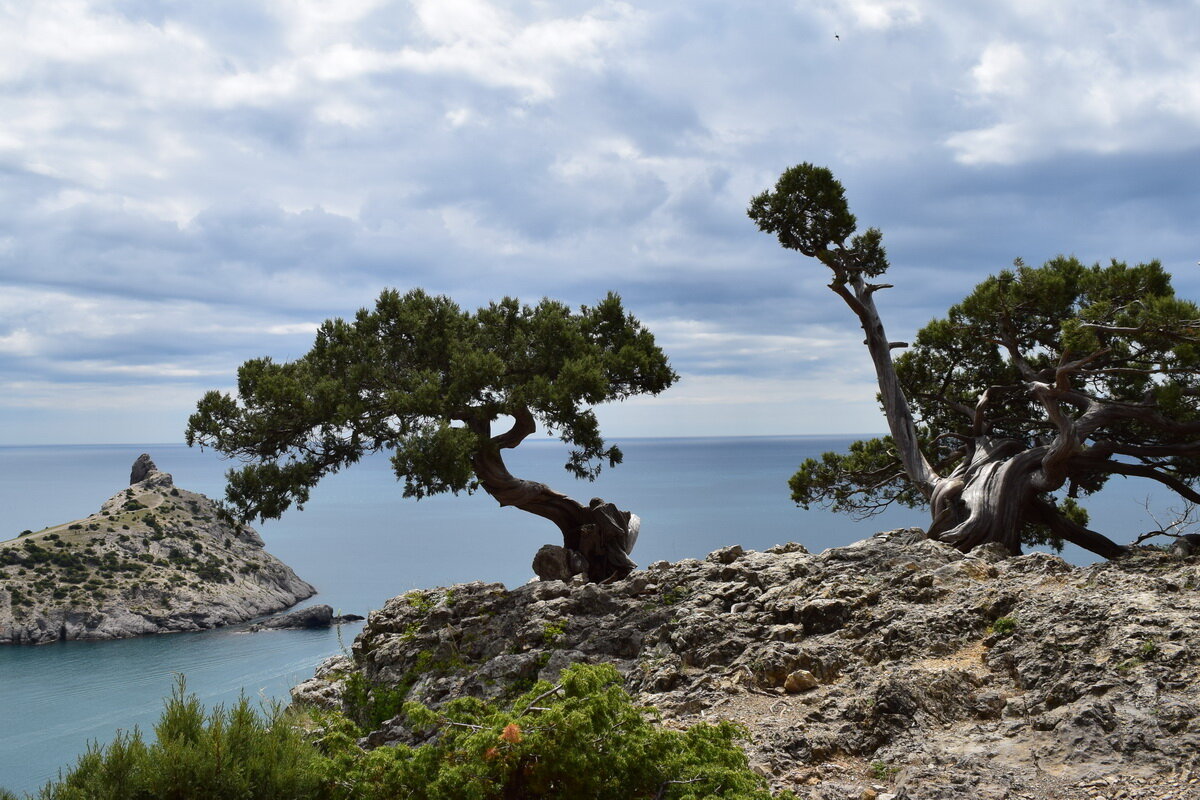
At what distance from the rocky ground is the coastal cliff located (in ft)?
184

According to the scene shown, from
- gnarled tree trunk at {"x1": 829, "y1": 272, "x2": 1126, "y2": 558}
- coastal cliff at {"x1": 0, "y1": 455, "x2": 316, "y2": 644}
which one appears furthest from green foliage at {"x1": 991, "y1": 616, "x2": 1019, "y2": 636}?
coastal cliff at {"x1": 0, "y1": 455, "x2": 316, "y2": 644}

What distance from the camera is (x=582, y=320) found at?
1589 centimetres

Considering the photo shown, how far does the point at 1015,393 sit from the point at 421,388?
13.7 metres

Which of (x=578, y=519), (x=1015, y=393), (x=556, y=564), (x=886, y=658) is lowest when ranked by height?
(x=886, y=658)

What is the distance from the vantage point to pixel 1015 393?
17859 millimetres

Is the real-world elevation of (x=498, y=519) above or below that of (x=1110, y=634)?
below

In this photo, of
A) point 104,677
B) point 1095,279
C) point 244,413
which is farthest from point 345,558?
point 1095,279

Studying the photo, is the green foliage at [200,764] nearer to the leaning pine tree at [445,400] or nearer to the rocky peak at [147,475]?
the leaning pine tree at [445,400]

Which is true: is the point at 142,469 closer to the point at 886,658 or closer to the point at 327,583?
the point at 327,583

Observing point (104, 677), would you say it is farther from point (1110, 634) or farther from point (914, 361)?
point (1110, 634)

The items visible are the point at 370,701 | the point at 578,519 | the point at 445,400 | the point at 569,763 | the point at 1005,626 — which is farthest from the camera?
the point at 578,519

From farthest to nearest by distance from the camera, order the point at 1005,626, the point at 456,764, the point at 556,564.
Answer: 1. the point at 556,564
2. the point at 1005,626
3. the point at 456,764

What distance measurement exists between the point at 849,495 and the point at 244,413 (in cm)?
1427

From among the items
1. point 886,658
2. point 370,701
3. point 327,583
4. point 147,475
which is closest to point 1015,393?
point 886,658
